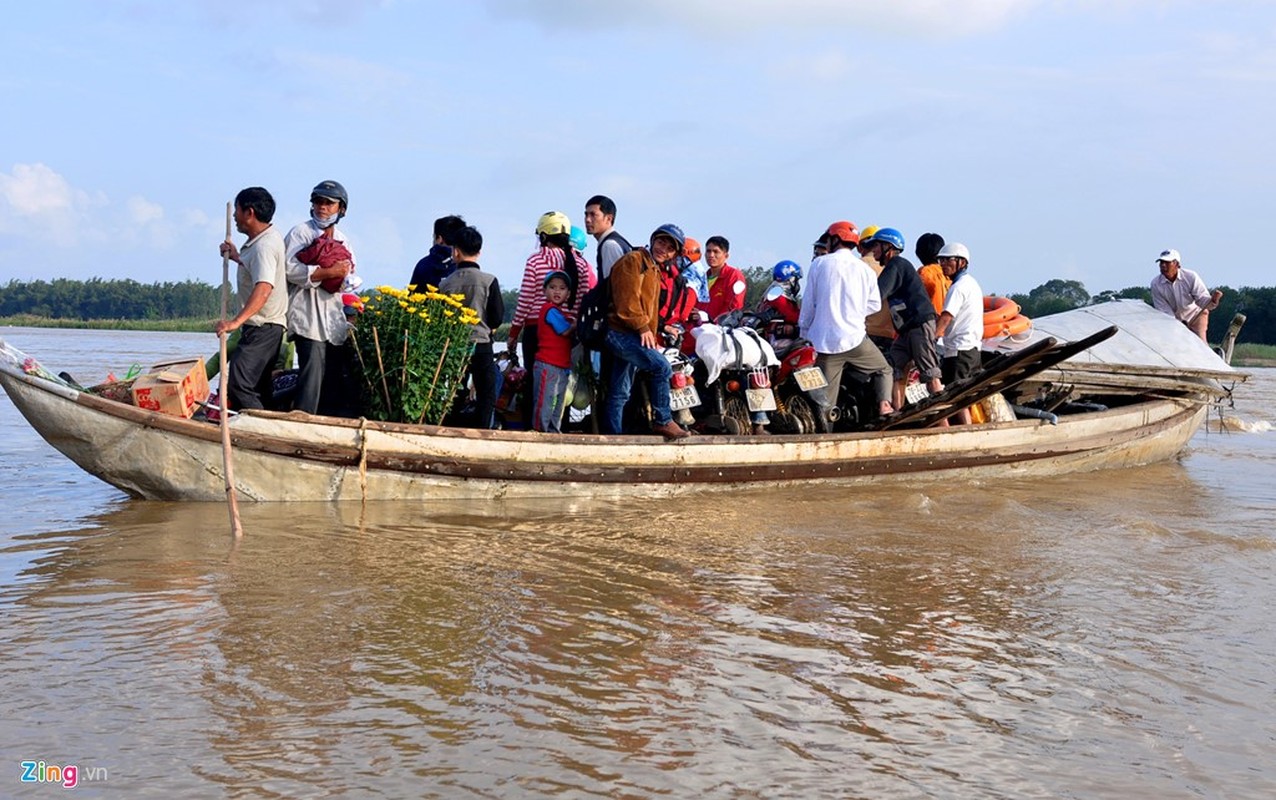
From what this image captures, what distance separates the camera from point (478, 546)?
674cm

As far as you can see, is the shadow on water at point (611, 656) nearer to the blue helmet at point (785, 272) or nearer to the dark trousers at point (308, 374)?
the dark trousers at point (308, 374)

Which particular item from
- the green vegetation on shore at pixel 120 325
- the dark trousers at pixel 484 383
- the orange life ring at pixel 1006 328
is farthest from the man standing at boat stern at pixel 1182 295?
the green vegetation on shore at pixel 120 325

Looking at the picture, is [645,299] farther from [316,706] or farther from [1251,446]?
[1251,446]

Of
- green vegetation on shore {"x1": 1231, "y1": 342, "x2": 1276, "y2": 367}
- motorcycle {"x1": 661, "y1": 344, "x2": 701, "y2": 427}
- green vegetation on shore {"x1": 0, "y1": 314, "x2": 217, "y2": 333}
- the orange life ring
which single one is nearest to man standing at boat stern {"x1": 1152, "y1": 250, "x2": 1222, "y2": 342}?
the orange life ring

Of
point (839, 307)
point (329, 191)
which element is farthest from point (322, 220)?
point (839, 307)

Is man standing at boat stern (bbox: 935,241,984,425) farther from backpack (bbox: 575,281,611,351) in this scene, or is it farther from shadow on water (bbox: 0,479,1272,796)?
backpack (bbox: 575,281,611,351)

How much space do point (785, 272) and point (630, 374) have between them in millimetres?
2271

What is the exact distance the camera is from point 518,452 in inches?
313

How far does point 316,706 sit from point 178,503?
4.02m

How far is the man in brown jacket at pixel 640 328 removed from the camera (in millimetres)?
7836

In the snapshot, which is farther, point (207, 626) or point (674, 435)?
point (674, 435)

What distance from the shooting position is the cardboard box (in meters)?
7.18

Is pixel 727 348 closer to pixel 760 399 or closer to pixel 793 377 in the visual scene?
pixel 760 399

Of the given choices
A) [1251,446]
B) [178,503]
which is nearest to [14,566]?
[178,503]
